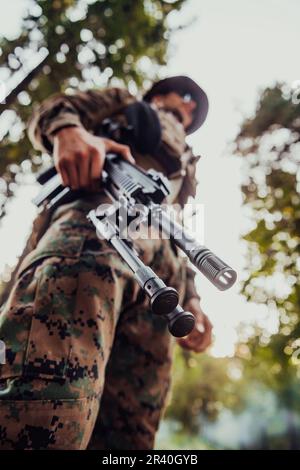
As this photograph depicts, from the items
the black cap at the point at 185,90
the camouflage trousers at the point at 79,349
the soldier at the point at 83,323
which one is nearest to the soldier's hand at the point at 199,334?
the soldier at the point at 83,323

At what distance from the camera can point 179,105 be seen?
3.90 meters

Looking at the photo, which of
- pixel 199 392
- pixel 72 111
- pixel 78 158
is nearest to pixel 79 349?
pixel 78 158

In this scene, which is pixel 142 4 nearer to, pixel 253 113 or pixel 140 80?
pixel 140 80

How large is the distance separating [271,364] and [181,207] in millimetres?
2016

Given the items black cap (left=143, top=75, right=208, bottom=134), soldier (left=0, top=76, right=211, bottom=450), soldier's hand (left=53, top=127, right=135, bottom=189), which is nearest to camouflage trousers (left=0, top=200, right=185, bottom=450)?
soldier (left=0, top=76, right=211, bottom=450)

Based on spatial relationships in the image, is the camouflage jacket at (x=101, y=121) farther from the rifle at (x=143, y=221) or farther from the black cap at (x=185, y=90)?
the black cap at (x=185, y=90)

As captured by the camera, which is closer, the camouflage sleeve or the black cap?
the camouflage sleeve

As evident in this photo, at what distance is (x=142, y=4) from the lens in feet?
15.1

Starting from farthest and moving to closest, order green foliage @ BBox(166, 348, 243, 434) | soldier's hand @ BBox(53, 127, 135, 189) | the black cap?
green foliage @ BBox(166, 348, 243, 434)
the black cap
soldier's hand @ BBox(53, 127, 135, 189)

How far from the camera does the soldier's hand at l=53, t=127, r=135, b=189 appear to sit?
208 centimetres

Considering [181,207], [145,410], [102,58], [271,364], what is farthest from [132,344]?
[102,58]

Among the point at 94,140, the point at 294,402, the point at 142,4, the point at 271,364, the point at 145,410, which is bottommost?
the point at 294,402

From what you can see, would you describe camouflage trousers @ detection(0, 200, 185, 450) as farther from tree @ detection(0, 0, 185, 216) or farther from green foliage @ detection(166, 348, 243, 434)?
green foliage @ detection(166, 348, 243, 434)

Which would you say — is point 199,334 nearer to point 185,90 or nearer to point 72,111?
point 72,111
